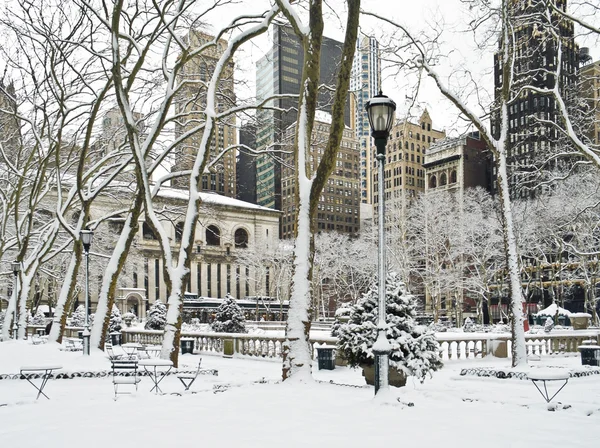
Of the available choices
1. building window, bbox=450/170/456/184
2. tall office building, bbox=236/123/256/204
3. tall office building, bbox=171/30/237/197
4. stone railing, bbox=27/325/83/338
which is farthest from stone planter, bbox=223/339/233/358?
building window, bbox=450/170/456/184

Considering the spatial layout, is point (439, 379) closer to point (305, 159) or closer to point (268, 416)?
point (305, 159)

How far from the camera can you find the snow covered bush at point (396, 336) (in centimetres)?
1356

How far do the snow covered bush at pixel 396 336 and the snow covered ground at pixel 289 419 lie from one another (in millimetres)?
1126

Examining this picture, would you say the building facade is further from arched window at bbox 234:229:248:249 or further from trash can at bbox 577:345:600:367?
trash can at bbox 577:345:600:367

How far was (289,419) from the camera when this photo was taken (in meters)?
8.43

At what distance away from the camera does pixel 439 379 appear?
16.3 m

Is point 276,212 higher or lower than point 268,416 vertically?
higher

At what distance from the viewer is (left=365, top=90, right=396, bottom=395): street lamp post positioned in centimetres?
951

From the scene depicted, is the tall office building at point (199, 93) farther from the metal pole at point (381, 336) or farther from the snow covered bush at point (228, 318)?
the metal pole at point (381, 336)

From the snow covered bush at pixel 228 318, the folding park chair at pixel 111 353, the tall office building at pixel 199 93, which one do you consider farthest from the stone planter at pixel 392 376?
the snow covered bush at pixel 228 318

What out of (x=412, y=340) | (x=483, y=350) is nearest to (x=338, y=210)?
(x=483, y=350)

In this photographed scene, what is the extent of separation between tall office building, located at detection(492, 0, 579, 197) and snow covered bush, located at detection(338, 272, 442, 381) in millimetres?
7879

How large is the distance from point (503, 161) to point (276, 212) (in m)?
81.0

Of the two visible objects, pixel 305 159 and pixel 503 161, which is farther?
pixel 503 161
